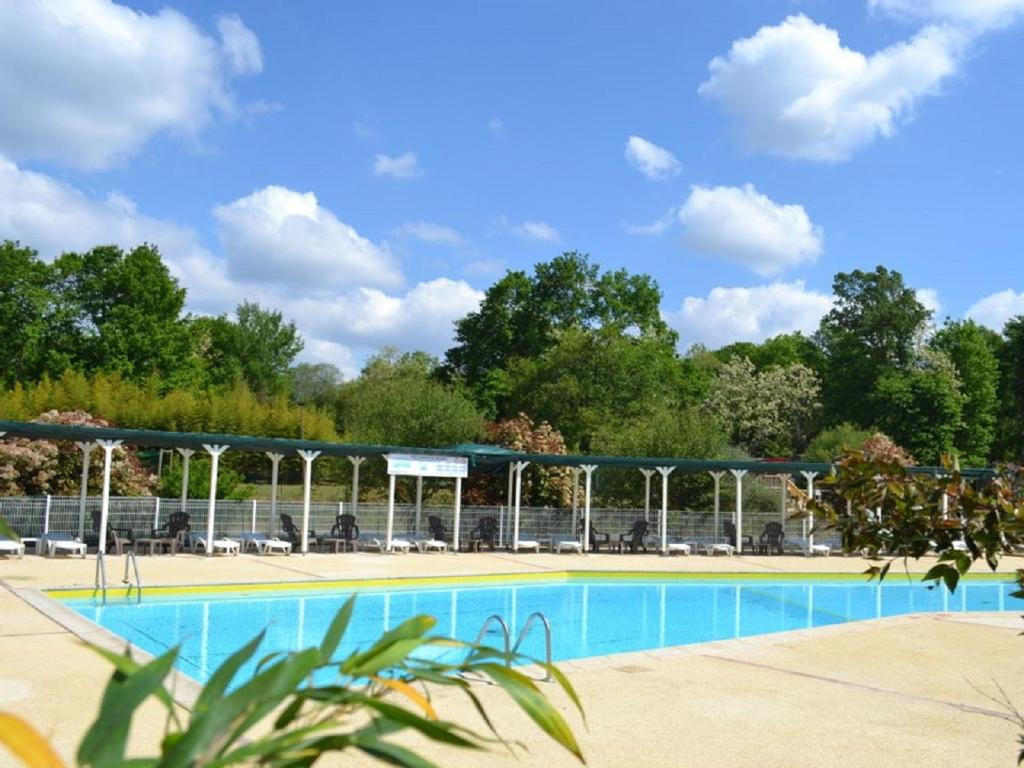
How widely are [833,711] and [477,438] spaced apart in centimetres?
2583

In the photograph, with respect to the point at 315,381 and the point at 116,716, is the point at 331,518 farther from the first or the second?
the point at 315,381

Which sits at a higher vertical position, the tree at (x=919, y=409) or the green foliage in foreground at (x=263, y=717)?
the tree at (x=919, y=409)

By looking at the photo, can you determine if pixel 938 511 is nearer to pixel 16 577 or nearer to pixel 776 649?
pixel 776 649

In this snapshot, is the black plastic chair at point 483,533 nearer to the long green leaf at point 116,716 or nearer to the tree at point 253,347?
the long green leaf at point 116,716

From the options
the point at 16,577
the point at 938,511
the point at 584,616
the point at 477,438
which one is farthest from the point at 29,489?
the point at 938,511

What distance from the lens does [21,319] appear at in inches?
1646

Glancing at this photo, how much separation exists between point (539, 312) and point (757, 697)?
144 ft

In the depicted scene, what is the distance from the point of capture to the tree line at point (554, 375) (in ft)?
111

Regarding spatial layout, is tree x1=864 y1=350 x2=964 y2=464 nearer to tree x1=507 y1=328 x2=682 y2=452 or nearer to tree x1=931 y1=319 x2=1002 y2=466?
tree x1=931 y1=319 x2=1002 y2=466

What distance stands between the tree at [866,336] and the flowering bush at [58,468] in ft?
115

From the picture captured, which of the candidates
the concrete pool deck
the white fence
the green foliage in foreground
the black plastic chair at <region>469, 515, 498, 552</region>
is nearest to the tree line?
the white fence

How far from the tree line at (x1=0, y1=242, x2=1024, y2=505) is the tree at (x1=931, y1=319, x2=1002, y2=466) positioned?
95mm

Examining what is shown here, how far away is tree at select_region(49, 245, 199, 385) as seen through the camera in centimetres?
4262

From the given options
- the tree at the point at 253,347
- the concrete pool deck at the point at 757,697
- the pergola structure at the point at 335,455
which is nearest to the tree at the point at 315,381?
the tree at the point at 253,347
